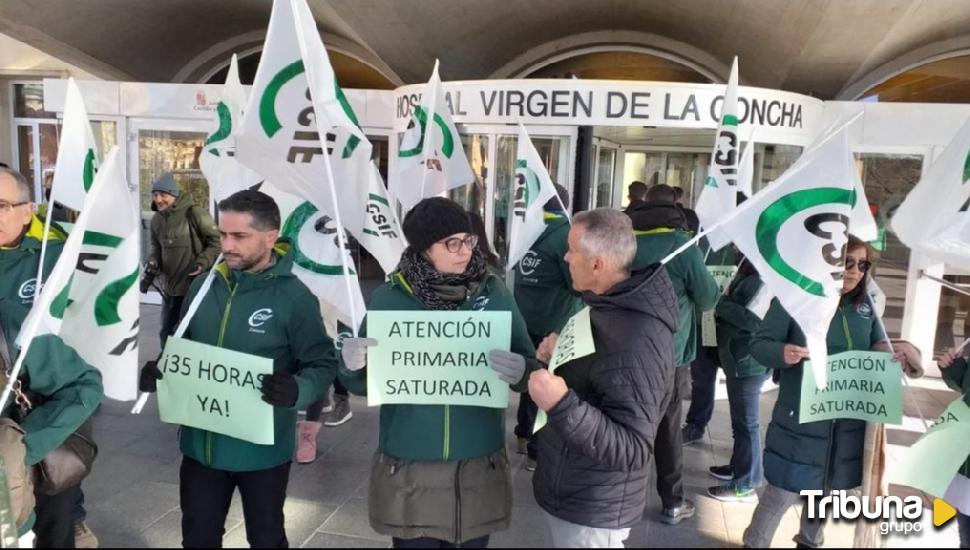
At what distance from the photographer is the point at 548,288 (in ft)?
16.0

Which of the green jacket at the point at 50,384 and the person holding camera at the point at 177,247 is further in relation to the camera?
the person holding camera at the point at 177,247

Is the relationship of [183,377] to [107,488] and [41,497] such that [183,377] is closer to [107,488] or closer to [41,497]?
[41,497]

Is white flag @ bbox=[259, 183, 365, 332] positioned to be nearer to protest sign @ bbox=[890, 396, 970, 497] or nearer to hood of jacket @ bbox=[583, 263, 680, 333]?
hood of jacket @ bbox=[583, 263, 680, 333]

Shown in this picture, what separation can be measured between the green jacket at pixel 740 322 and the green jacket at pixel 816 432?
1.05 metres

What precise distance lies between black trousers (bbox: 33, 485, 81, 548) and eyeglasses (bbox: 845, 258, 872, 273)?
340 cm

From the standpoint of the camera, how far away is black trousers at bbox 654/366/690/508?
4.10 metres

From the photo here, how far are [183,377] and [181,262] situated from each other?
12.8ft

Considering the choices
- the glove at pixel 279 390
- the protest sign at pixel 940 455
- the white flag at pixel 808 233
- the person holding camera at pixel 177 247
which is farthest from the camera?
the person holding camera at pixel 177 247

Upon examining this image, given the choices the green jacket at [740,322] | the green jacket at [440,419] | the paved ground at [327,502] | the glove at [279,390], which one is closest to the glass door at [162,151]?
the paved ground at [327,502]

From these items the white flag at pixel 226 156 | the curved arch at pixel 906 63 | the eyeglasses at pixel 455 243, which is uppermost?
the curved arch at pixel 906 63

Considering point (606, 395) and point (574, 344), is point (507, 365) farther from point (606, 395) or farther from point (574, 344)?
point (606, 395)

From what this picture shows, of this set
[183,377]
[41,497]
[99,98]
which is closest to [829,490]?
[183,377]

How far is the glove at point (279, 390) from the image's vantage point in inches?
98.8

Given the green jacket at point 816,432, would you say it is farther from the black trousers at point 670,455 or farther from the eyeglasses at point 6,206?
the eyeglasses at point 6,206
